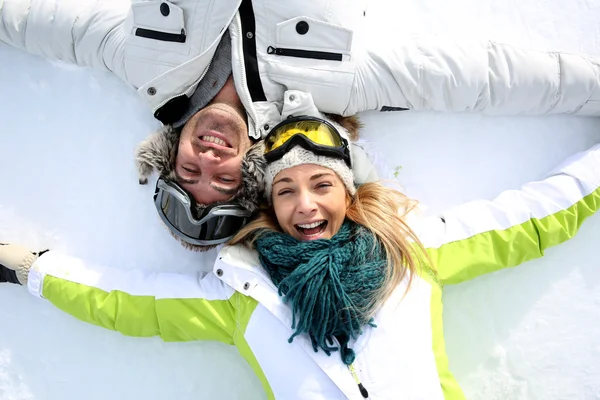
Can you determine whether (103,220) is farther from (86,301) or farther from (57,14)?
(57,14)

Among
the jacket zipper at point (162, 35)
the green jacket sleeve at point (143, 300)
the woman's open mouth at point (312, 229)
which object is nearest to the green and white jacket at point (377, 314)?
the green jacket sleeve at point (143, 300)

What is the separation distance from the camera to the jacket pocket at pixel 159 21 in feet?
6.60

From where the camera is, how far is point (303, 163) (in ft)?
6.27

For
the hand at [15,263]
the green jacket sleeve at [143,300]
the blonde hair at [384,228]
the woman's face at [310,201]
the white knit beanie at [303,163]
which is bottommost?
the green jacket sleeve at [143,300]

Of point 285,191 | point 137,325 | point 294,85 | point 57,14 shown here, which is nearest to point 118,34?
point 57,14

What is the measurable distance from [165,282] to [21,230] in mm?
855

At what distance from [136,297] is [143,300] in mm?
36

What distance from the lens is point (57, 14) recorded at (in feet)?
7.27

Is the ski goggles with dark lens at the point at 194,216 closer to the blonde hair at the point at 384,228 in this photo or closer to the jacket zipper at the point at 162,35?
the blonde hair at the point at 384,228

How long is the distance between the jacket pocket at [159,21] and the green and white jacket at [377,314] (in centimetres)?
96

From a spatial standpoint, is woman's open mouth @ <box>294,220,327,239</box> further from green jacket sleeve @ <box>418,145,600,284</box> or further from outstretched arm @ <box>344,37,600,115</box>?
outstretched arm @ <box>344,37,600,115</box>

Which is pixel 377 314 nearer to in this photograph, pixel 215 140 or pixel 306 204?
pixel 306 204

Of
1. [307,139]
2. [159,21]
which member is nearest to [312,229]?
[307,139]

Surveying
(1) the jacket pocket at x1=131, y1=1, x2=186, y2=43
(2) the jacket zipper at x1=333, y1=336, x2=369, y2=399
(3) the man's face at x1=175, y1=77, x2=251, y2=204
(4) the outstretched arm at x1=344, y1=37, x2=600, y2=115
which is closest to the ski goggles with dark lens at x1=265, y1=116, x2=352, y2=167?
(3) the man's face at x1=175, y1=77, x2=251, y2=204
